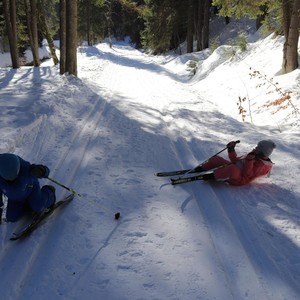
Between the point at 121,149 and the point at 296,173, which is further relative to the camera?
the point at 121,149

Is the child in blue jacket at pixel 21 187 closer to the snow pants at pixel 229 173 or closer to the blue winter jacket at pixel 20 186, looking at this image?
the blue winter jacket at pixel 20 186

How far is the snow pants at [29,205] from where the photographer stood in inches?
172

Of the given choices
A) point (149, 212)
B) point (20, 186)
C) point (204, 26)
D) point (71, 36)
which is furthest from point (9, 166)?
point (204, 26)

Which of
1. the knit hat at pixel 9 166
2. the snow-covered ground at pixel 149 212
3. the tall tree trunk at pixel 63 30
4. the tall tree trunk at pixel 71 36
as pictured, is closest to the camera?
the snow-covered ground at pixel 149 212

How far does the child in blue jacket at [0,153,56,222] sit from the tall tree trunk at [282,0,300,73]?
977cm

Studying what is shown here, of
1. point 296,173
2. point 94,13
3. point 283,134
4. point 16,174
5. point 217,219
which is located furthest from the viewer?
point 94,13

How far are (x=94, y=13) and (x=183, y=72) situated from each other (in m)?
29.4

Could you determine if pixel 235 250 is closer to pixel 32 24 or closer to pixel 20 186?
pixel 20 186

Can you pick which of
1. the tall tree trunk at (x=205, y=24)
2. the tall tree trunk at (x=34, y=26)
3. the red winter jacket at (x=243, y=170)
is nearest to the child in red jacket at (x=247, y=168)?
the red winter jacket at (x=243, y=170)

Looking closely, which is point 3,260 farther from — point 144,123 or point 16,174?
point 144,123

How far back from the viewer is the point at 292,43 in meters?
10.9

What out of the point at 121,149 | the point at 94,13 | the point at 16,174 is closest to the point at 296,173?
the point at 121,149

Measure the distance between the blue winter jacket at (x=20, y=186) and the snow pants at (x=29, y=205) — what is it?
5cm

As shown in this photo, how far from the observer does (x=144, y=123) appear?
343 inches
